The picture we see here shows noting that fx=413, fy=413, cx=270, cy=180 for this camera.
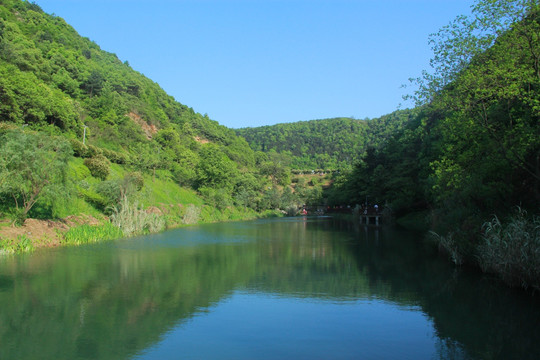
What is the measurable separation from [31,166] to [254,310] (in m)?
18.5

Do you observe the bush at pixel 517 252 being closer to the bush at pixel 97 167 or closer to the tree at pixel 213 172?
the bush at pixel 97 167

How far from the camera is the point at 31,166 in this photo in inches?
982

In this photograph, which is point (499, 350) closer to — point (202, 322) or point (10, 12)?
point (202, 322)

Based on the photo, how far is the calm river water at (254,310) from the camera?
1027cm

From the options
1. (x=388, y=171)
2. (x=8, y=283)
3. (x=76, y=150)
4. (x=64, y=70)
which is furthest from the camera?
(x=64, y=70)

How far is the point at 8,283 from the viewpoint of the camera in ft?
53.6

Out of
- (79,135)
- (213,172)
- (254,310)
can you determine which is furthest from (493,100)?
(213,172)

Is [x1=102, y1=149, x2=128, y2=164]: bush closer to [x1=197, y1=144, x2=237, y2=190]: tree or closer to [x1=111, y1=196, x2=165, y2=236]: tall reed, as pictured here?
[x1=111, y1=196, x2=165, y2=236]: tall reed

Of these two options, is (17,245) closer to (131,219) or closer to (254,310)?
(131,219)

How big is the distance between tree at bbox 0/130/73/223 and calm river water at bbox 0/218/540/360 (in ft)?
14.9

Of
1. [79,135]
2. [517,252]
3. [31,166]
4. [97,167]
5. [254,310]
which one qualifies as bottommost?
[254,310]

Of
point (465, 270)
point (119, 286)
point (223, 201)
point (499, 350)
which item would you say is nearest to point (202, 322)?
point (119, 286)

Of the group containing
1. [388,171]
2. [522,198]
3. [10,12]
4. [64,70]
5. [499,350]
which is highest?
[10,12]

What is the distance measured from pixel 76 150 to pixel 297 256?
29826 millimetres
